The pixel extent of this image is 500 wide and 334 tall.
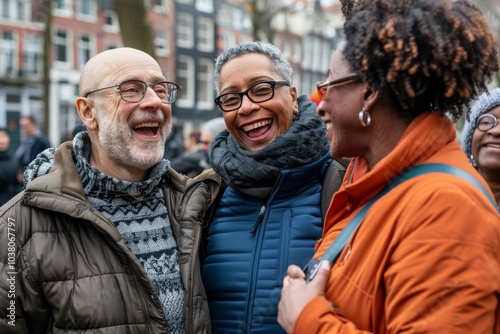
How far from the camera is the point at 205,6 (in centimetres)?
3092

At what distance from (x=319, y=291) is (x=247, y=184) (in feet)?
2.78

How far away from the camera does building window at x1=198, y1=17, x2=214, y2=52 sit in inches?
1226

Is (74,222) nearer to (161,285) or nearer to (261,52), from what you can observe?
(161,285)

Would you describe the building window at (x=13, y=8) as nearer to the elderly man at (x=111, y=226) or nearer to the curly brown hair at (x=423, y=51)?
the elderly man at (x=111, y=226)

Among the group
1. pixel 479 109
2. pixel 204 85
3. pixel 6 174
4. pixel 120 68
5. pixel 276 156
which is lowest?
pixel 6 174

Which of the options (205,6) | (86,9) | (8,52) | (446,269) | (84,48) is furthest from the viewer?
(205,6)

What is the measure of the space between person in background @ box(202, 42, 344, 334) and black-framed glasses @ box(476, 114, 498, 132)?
841 mm

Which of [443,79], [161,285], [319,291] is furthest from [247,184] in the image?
[443,79]

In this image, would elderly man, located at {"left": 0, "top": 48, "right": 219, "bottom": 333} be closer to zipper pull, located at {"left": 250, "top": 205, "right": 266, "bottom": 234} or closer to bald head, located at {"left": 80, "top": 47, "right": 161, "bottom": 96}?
bald head, located at {"left": 80, "top": 47, "right": 161, "bottom": 96}

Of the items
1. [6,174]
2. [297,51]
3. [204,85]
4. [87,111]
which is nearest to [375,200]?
[87,111]

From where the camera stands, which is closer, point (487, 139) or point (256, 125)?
point (256, 125)

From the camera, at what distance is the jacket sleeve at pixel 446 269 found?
4.24ft

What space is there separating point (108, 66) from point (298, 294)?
134cm

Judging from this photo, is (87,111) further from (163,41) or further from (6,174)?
(163,41)
